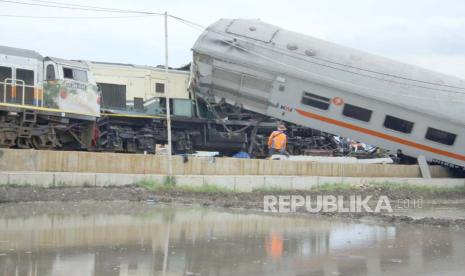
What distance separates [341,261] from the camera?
340 inches

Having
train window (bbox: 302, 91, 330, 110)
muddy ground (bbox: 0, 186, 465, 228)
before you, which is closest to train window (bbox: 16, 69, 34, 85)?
muddy ground (bbox: 0, 186, 465, 228)

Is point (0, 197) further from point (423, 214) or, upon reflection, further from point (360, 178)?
point (360, 178)

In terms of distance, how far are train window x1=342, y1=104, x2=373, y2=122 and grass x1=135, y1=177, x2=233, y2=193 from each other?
8.56 meters

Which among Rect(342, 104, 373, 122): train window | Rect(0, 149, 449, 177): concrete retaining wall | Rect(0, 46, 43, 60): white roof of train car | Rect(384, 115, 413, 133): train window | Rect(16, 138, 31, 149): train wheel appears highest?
Rect(0, 46, 43, 60): white roof of train car

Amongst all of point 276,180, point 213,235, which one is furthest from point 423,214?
point 213,235

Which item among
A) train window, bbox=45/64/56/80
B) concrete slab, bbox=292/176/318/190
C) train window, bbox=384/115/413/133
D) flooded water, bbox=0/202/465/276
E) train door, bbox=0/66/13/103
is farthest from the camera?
train window, bbox=384/115/413/133

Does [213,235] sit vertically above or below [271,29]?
below

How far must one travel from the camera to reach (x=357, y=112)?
76.1 feet

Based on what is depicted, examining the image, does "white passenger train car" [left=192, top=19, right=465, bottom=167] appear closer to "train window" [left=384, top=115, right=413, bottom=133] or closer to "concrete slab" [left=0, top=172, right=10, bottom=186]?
"train window" [left=384, top=115, right=413, bottom=133]

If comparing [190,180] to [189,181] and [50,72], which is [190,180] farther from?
[50,72]

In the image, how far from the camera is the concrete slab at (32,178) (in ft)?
44.6

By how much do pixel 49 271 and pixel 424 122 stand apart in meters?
17.9

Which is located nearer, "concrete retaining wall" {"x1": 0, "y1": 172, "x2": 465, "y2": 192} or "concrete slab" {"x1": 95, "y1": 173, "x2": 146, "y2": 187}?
"concrete retaining wall" {"x1": 0, "y1": 172, "x2": 465, "y2": 192}

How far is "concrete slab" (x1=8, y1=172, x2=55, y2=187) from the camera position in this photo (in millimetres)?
13602
